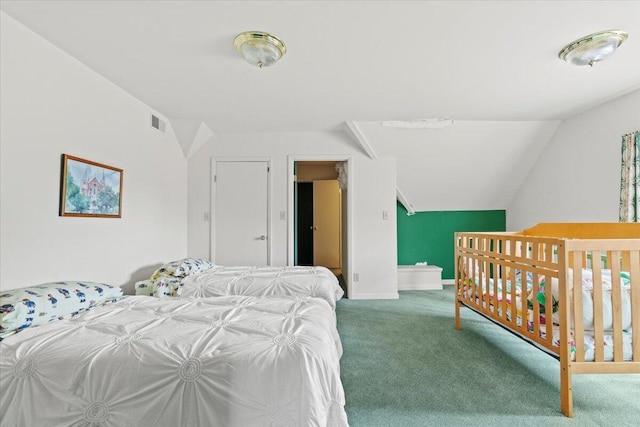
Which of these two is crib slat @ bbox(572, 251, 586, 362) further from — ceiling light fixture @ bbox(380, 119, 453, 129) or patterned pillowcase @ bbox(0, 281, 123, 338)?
patterned pillowcase @ bbox(0, 281, 123, 338)

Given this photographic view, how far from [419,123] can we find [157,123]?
306cm

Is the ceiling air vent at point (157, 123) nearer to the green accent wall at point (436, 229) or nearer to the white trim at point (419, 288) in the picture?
the green accent wall at point (436, 229)

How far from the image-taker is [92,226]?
223 cm

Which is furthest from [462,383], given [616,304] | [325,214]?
[325,214]

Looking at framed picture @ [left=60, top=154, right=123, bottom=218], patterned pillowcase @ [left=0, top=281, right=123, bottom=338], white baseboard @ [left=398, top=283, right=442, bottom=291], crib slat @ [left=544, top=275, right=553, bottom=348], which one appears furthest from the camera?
white baseboard @ [left=398, top=283, right=442, bottom=291]

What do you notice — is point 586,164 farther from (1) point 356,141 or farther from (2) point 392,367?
(2) point 392,367

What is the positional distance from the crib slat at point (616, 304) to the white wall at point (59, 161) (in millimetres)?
3476

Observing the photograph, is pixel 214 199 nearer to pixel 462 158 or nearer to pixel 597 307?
pixel 462 158

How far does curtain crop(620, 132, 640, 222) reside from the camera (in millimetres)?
2520

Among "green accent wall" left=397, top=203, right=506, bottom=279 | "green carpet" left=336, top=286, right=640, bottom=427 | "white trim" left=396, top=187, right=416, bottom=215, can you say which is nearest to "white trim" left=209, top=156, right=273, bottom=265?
"green carpet" left=336, top=286, right=640, bottom=427

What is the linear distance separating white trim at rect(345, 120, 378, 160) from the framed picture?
8.16 ft

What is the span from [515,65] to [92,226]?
3.56 meters

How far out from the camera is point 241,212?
374cm

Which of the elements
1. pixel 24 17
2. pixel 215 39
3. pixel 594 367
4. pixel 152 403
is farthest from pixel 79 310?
pixel 594 367
